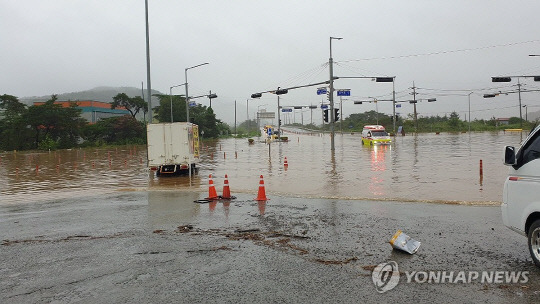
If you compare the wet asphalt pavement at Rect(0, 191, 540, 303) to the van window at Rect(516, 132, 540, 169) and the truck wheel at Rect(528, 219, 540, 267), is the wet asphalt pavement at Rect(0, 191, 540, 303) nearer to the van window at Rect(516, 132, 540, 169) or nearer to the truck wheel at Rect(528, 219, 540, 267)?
the truck wheel at Rect(528, 219, 540, 267)

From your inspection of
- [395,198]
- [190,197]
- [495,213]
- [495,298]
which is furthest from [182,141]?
[495,298]

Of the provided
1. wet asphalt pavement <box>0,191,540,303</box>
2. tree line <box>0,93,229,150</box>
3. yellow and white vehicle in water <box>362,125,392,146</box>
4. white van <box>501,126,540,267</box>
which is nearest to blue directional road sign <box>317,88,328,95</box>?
yellow and white vehicle in water <box>362,125,392,146</box>

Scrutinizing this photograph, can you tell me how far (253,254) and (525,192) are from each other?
384cm

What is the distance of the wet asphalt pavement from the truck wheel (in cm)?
22

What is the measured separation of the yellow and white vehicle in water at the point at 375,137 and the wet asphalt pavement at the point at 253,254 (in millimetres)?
37147

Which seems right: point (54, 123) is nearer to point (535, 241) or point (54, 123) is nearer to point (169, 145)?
point (169, 145)

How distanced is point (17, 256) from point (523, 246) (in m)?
7.93

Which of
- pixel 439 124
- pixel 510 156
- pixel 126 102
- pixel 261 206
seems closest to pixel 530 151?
pixel 510 156

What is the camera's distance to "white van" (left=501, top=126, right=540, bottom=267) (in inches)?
210

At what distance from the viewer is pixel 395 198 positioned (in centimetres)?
1230

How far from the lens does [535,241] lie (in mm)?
5363

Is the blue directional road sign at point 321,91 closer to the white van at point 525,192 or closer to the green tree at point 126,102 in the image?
the white van at point 525,192

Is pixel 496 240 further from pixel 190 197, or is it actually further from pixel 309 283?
pixel 190 197

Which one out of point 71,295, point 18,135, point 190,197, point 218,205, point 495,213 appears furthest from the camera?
point 18,135
